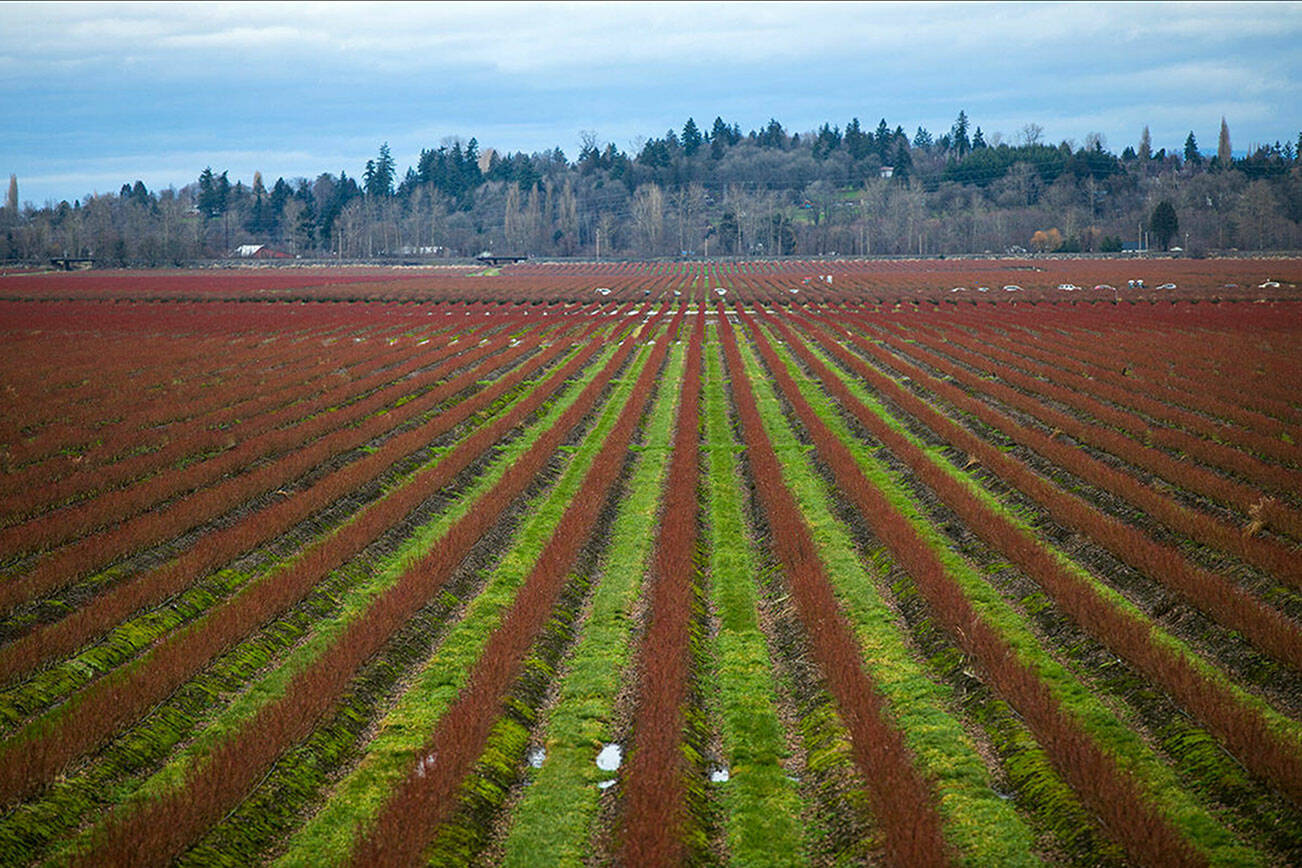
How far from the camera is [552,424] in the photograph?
2898 cm

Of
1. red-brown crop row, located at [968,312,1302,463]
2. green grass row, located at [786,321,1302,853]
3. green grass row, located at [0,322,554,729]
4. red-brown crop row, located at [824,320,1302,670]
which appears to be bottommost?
green grass row, located at [786,321,1302,853]

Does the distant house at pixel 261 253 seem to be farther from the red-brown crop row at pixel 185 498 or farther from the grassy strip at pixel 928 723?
the grassy strip at pixel 928 723

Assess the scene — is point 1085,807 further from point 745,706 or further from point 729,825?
point 745,706

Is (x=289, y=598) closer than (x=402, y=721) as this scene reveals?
No

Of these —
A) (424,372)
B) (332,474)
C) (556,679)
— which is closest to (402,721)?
(556,679)

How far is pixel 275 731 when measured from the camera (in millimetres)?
10047

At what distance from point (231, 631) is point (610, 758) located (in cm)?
538

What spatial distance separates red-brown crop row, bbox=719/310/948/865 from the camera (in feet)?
27.3

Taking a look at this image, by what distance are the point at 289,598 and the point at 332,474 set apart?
8.43 metres

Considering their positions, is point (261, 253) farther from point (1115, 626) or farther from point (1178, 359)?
point (1115, 626)

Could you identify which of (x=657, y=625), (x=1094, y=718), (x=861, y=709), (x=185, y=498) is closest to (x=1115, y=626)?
(x=1094, y=718)

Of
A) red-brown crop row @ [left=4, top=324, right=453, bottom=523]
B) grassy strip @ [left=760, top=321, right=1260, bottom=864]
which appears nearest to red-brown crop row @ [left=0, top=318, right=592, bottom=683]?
red-brown crop row @ [left=4, top=324, right=453, bottom=523]

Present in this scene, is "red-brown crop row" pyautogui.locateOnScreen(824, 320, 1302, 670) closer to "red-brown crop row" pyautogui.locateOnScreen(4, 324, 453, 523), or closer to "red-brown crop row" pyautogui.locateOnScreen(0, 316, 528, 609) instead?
"red-brown crop row" pyautogui.locateOnScreen(0, 316, 528, 609)

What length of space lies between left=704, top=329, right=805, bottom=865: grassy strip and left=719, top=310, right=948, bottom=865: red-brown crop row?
669mm
